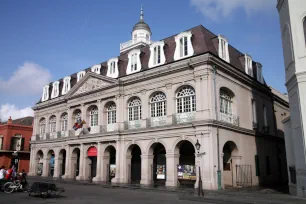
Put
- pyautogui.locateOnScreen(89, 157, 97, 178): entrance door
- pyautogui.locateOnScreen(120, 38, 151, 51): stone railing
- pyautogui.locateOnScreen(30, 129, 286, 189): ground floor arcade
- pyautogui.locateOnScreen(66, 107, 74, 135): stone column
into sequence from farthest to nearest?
1. pyautogui.locateOnScreen(120, 38, 151, 51): stone railing
2. pyautogui.locateOnScreen(66, 107, 74, 135): stone column
3. pyautogui.locateOnScreen(89, 157, 97, 178): entrance door
4. pyautogui.locateOnScreen(30, 129, 286, 189): ground floor arcade

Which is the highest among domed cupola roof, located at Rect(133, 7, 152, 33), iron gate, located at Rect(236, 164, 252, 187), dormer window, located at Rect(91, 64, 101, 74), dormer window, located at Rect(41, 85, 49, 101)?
domed cupola roof, located at Rect(133, 7, 152, 33)

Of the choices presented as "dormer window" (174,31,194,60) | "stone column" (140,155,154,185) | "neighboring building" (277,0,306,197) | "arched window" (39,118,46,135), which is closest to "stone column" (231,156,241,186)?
"neighboring building" (277,0,306,197)

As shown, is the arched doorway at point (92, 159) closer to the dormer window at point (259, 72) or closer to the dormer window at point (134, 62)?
the dormer window at point (134, 62)

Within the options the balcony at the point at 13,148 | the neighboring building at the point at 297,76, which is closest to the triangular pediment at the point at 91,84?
the neighboring building at the point at 297,76

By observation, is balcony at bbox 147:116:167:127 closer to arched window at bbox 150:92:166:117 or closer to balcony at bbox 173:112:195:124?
arched window at bbox 150:92:166:117

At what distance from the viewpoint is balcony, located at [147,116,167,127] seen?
907 inches

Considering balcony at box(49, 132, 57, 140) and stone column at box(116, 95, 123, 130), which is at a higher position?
stone column at box(116, 95, 123, 130)

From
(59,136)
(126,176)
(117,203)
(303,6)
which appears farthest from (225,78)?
(59,136)

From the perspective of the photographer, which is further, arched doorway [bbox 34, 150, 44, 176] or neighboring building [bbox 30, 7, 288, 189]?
arched doorway [bbox 34, 150, 44, 176]

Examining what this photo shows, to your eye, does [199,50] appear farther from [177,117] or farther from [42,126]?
[42,126]

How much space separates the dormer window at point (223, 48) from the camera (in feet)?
77.8

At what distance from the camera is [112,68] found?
Result: 29000 millimetres

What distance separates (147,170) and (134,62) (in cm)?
1010

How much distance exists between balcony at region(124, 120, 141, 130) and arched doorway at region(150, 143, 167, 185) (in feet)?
7.79
